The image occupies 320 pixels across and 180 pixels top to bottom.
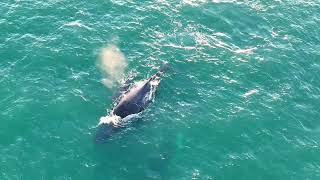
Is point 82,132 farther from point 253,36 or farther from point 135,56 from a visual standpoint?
point 253,36

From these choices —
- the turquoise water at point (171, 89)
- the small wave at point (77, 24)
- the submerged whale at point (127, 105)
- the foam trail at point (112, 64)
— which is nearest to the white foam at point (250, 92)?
the turquoise water at point (171, 89)

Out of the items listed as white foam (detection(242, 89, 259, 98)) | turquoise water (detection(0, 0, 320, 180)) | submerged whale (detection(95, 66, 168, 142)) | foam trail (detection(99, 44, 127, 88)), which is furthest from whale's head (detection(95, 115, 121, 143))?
white foam (detection(242, 89, 259, 98))

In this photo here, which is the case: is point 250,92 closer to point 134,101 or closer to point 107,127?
point 134,101

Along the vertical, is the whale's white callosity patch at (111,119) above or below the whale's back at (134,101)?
below

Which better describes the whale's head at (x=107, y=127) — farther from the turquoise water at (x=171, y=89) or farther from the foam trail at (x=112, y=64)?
the foam trail at (x=112, y=64)

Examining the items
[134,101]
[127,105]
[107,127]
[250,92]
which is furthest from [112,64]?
[250,92]

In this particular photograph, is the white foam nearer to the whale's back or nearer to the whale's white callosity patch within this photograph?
the whale's back
